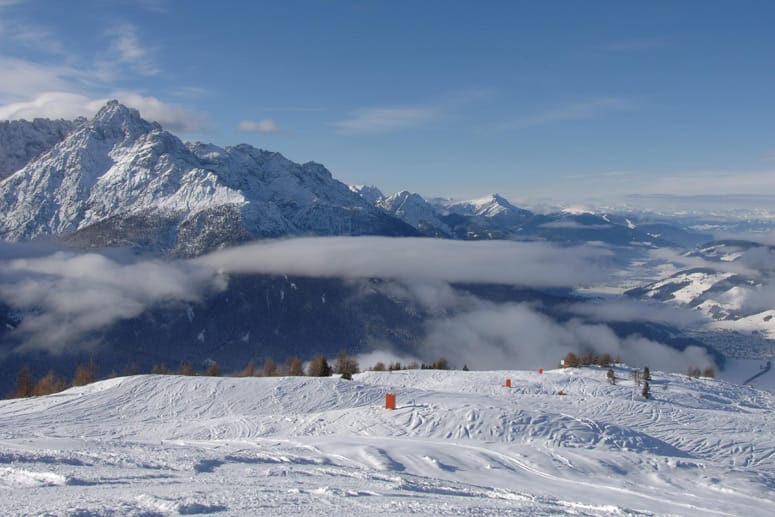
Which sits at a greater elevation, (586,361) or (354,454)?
(354,454)

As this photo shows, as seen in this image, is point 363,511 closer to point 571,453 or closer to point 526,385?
point 571,453

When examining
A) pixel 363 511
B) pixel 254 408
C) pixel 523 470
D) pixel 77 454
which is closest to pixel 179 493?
pixel 363 511

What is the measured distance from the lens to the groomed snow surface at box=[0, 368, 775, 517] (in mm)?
14961

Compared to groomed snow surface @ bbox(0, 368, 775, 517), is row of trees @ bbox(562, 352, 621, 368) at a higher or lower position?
lower

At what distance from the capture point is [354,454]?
24234 mm

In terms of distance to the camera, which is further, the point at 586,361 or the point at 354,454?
the point at 586,361

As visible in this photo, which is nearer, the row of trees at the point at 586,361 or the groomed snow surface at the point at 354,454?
the groomed snow surface at the point at 354,454

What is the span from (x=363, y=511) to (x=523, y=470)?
12061 mm

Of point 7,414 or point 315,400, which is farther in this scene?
point 315,400

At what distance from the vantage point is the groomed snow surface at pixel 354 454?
49.1ft

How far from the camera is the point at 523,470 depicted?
23.9 metres

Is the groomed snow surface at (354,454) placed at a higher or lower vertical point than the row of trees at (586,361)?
higher

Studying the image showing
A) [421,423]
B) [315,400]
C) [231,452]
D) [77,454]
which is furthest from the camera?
[315,400]

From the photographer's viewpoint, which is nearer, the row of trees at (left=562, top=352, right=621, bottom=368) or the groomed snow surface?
the groomed snow surface
